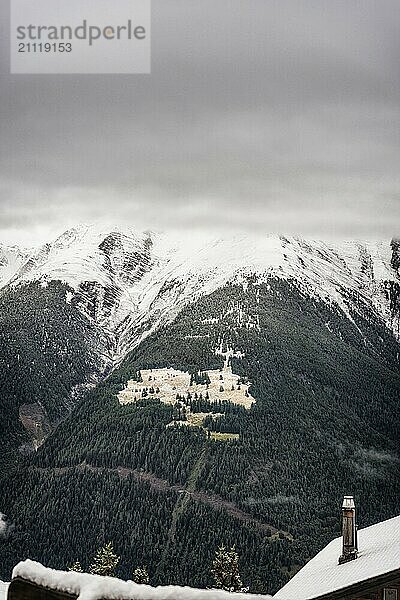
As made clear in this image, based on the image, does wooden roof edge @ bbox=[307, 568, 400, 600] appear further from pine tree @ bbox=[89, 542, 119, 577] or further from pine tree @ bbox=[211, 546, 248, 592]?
pine tree @ bbox=[89, 542, 119, 577]

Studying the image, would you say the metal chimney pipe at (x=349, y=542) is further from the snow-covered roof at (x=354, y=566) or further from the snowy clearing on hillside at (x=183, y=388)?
the snowy clearing on hillside at (x=183, y=388)

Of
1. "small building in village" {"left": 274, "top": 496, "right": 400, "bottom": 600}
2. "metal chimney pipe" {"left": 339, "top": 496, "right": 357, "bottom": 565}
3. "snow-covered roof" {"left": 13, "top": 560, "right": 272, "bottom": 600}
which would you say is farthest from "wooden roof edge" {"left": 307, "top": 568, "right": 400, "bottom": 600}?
"snow-covered roof" {"left": 13, "top": 560, "right": 272, "bottom": 600}

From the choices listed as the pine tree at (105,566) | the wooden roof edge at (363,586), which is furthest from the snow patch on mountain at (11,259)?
the wooden roof edge at (363,586)

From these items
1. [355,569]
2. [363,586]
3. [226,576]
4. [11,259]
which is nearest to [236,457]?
[226,576]

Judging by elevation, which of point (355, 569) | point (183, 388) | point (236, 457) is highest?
point (183, 388)

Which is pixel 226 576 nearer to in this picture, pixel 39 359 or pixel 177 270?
pixel 39 359

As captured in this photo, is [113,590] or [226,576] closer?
A: [113,590]

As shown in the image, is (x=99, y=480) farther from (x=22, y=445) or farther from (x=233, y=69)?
(x=233, y=69)
